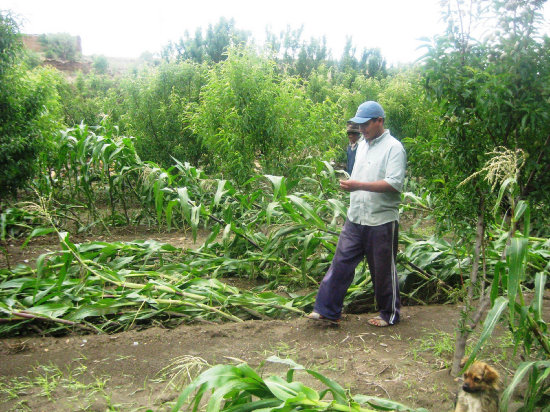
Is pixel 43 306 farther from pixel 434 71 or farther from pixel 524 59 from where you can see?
pixel 524 59

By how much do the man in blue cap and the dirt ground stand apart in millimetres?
188

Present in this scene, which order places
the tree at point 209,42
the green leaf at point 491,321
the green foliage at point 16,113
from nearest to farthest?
the green leaf at point 491,321 < the green foliage at point 16,113 < the tree at point 209,42

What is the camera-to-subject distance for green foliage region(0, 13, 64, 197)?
5016mm

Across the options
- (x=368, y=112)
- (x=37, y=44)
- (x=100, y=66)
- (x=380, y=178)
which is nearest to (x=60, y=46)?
(x=37, y=44)

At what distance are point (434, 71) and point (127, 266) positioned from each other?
137 inches

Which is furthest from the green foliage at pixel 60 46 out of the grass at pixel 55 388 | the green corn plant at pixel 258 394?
the green corn plant at pixel 258 394

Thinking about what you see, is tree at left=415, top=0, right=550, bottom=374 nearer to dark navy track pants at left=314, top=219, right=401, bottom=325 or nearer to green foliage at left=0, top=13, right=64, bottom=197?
dark navy track pants at left=314, top=219, right=401, bottom=325

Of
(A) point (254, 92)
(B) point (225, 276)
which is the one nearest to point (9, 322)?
(B) point (225, 276)

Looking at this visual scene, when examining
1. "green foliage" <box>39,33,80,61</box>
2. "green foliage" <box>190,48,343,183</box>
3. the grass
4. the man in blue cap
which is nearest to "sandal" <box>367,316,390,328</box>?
the man in blue cap

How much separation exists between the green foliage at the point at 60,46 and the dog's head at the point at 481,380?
43.1 m

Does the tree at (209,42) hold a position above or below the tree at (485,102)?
above

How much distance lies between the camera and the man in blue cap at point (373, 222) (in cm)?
340

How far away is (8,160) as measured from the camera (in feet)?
17.4

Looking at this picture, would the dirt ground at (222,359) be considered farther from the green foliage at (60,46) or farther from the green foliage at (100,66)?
the green foliage at (60,46)
